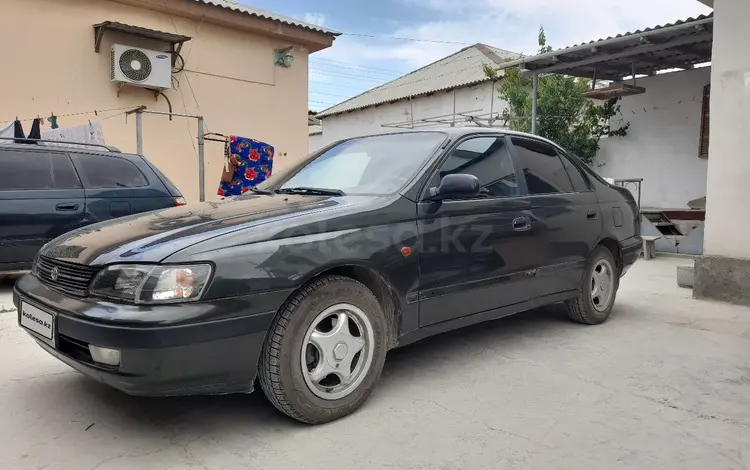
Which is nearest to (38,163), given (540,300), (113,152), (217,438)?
(113,152)

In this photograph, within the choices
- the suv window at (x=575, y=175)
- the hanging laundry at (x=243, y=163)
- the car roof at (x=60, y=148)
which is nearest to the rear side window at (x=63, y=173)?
the car roof at (x=60, y=148)

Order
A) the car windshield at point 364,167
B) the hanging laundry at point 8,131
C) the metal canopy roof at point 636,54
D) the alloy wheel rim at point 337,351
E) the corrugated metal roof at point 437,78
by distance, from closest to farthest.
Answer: the alloy wheel rim at point 337,351 → the car windshield at point 364,167 → the hanging laundry at point 8,131 → the metal canopy roof at point 636,54 → the corrugated metal roof at point 437,78

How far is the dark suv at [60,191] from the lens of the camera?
19.0 ft

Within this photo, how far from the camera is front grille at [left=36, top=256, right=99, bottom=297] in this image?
2.55 m

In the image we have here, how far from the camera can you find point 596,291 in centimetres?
471

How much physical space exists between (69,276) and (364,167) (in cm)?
180

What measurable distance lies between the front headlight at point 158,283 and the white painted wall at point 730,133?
17.3 feet

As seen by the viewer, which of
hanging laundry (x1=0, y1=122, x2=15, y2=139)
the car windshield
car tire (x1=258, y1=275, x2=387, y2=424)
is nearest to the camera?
car tire (x1=258, y1=275, x2=387, y2=424)

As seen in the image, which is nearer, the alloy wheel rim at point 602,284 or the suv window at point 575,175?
the suv window at point 575,175

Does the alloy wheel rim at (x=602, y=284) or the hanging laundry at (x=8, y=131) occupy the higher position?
the hanging laundry at (x=8, y=131)

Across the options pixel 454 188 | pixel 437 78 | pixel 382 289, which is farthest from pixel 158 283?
pixel 437 78

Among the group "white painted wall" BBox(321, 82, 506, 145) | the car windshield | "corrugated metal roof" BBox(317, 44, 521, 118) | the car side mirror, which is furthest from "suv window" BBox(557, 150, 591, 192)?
"corrugated metal roof" BBox(317, 44, 521, 118)

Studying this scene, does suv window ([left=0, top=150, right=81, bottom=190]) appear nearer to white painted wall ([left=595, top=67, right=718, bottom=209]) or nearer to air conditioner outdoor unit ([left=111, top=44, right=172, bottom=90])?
air conditioner outdoor unit ([left=111, top=44, right=172, bottom=90])

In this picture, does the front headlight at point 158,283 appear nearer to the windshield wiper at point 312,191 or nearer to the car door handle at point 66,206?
the windshield wiper at point 312,191
